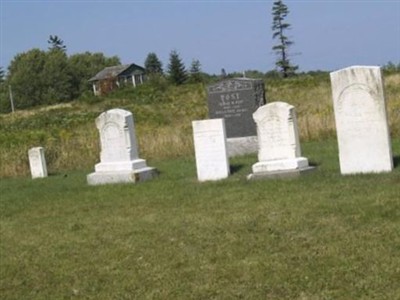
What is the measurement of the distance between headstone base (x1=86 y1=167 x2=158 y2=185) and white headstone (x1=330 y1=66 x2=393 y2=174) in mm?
4601

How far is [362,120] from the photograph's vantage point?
11.7 metres

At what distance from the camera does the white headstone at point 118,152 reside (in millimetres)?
15266

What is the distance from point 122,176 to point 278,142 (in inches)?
144

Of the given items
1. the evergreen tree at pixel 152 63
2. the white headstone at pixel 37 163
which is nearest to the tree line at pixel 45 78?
the evergreen tree at pixel 152 63

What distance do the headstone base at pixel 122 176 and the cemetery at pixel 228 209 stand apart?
0.03 metres

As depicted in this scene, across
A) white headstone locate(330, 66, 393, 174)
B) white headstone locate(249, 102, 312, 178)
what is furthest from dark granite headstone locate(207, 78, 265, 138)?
white headstone locate(330, 66, 393, 174)

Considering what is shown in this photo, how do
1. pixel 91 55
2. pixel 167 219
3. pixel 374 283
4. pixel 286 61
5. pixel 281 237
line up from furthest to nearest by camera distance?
1. pixel 91 55
2. pixel 286 61
3. pixel 167 219
4. pixel 281 237
5. pixel 374 283

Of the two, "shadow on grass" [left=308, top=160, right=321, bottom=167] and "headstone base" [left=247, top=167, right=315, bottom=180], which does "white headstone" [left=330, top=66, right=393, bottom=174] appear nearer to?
"headstone base" [left=247, top=167, right=315, bottom=180]

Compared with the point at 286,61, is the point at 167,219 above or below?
below

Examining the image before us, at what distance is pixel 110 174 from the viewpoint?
50.4 feet

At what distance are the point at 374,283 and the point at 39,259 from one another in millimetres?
4100

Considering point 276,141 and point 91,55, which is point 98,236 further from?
point 91,55

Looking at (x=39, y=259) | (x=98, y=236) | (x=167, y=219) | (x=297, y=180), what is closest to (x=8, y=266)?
(x=39, y=259)

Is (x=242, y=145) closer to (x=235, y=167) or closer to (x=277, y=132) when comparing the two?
(x=235, y=167)
